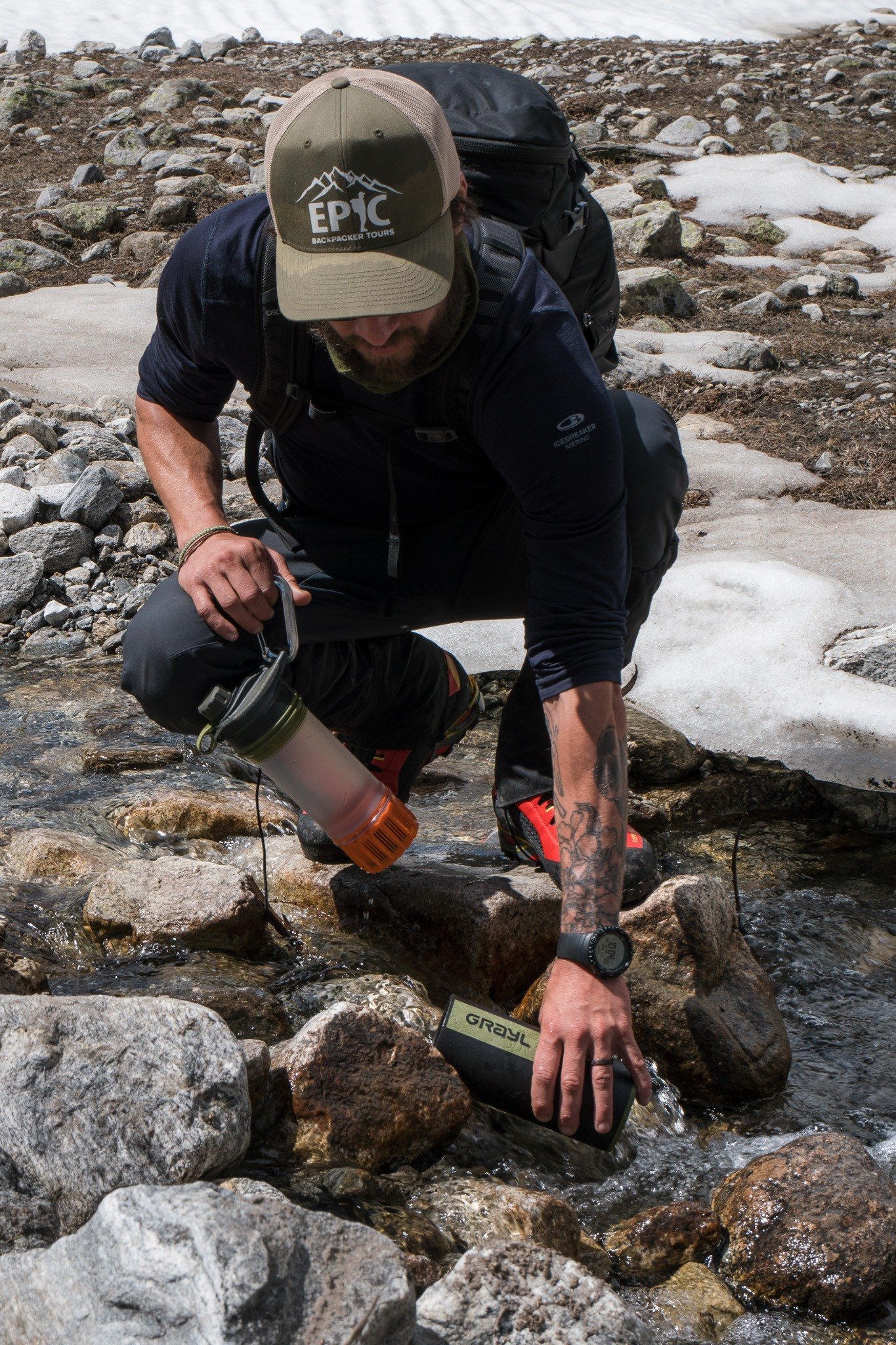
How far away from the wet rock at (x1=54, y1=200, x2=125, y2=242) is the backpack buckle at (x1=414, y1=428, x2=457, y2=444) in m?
10.9

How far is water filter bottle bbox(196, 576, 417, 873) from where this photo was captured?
122 inches

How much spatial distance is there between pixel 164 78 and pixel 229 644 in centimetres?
1808

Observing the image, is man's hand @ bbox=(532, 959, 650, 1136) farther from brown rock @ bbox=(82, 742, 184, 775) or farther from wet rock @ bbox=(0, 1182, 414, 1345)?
brown rock @ bbox=(82, 742, 184, 775)

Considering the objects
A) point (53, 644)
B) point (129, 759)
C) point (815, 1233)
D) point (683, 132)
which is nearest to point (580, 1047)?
point (815, 1233)

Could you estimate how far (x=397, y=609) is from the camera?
12.6ft

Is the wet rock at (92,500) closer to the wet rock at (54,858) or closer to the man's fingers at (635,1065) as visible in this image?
the wet rock at (54,858)

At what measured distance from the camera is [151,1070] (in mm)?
2357

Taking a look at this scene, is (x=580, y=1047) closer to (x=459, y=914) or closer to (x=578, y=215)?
(x=459, y=914)

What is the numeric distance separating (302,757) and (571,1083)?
1.12 metres

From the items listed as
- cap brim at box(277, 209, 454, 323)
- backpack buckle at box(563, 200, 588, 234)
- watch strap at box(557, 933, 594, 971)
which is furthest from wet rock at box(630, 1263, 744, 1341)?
backpack buckle at box(563, 200, 588, 234)

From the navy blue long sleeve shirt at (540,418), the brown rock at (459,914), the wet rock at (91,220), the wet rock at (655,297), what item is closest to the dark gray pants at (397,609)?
the brown rock at (459,914)

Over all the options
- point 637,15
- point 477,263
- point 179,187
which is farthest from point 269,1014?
point 637,15

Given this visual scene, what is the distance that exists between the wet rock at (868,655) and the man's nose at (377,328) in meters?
3.18

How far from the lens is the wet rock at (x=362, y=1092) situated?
271 centimetres
